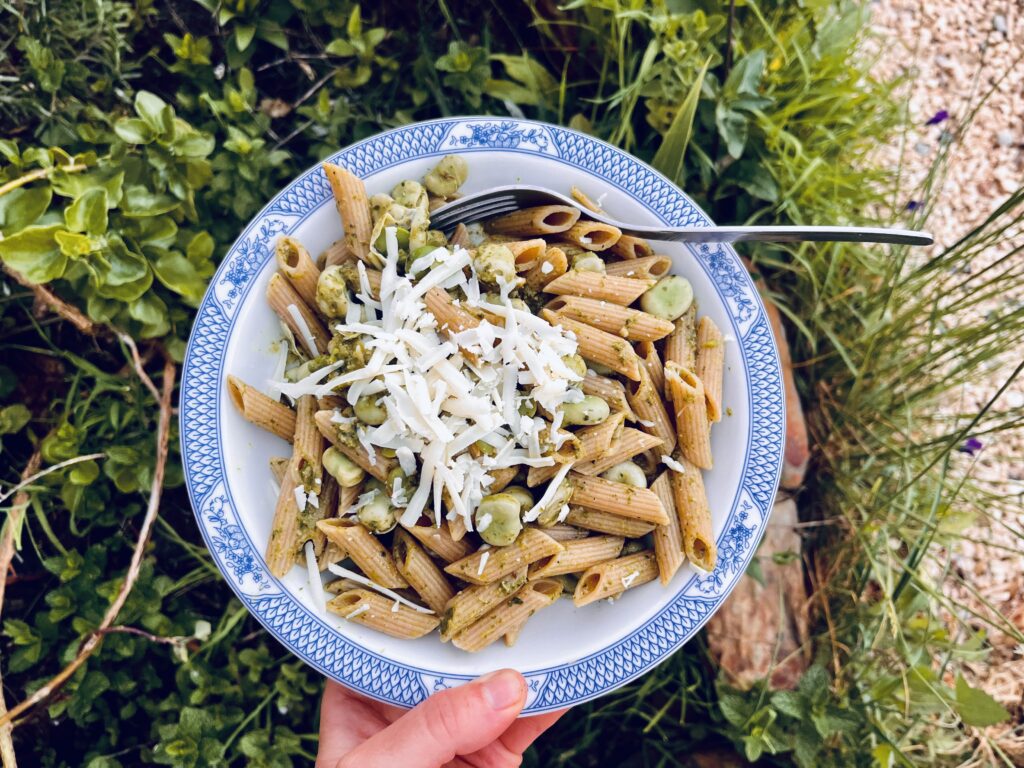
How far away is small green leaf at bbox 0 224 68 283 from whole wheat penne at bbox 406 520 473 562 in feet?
3.88

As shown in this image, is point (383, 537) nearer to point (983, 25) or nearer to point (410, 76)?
point (410, 76)

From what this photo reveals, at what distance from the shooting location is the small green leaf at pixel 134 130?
7.59 feet

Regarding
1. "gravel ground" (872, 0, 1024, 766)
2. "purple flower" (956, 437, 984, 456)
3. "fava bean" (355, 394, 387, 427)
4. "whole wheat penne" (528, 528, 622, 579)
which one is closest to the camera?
"fava bean" (355, 394, 387, 427)

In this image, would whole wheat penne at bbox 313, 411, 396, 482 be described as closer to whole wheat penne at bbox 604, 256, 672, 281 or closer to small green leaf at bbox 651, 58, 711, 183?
whole wheat penne at bbox 604, 256, 672, 281

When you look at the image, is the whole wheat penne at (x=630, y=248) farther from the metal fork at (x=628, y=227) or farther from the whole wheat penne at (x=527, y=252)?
the whole wheat penne at (x=527, y=252)

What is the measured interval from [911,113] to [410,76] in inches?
78.5

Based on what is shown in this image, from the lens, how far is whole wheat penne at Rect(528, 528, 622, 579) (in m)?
2.13

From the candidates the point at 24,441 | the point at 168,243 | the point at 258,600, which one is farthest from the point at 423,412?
the point at 24,441

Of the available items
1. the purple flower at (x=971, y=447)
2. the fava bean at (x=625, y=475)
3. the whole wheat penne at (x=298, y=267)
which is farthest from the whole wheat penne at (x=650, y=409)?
the purple flower at (x=971, y=447)

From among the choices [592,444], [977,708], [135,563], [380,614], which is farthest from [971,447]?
[135,563]

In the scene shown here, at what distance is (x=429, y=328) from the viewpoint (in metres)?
2.05

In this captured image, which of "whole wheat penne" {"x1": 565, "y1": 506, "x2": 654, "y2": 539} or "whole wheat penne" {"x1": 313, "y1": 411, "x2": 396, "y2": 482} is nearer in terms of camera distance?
"whole wheat penne" {"x1": 313, "y1": 411, "x2": 396, "y2": 482}

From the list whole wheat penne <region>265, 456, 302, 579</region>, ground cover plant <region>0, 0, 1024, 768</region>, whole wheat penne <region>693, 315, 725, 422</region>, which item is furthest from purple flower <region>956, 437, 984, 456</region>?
whole wheat penne <region>265, 456, 302, 579</region>

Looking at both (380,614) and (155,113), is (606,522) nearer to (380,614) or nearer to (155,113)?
(380,614)
